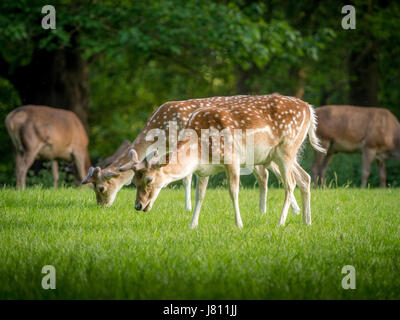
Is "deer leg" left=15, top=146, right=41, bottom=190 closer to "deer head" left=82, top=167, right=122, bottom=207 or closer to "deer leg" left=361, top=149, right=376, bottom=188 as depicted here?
"deer head" left=82, top=167, right=122, bottom=207

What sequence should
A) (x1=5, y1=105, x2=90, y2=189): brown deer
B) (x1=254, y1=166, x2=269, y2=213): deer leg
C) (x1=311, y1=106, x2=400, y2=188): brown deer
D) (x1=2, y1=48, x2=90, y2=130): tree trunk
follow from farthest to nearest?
(x1=2, y1=48, x2=90, y2=130): tree trunk
(x1=311, y1=106, x2=400, y2=188): brown deer
(x1=5, y1=105, x2=90, y2=189): brown deer
(x1=254, y1=166, x2=269, y2=213): deer leg

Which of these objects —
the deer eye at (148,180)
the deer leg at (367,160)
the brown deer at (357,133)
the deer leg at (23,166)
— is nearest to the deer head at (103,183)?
the deer eye at (148,180)

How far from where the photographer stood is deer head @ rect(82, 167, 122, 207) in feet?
26.9

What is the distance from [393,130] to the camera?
13.6 meters

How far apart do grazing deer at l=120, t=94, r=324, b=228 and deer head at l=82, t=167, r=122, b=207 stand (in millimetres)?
1711

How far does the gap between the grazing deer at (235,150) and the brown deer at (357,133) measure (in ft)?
20.1

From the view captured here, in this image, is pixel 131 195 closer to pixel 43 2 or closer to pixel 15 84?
pixel 43 2

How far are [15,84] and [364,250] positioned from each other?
1262 centimetres

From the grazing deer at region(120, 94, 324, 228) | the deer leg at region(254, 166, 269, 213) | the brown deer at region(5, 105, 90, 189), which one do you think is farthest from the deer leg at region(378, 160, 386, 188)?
the brown deer at region(5, 105, 90, 189)

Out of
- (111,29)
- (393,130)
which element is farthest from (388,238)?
(111,29)

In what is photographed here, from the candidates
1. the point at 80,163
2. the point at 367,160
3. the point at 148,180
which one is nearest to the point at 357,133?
the point at 367,160

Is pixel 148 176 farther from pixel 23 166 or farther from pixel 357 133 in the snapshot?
pixel 357 133

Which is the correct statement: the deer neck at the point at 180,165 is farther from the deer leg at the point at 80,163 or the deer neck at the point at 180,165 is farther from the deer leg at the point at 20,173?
the deer leg at the point at 80,163

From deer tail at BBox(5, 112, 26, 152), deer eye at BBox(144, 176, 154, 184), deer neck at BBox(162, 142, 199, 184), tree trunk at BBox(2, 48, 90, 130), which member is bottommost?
deer eye at BBox(144, 176, 154, 184)
